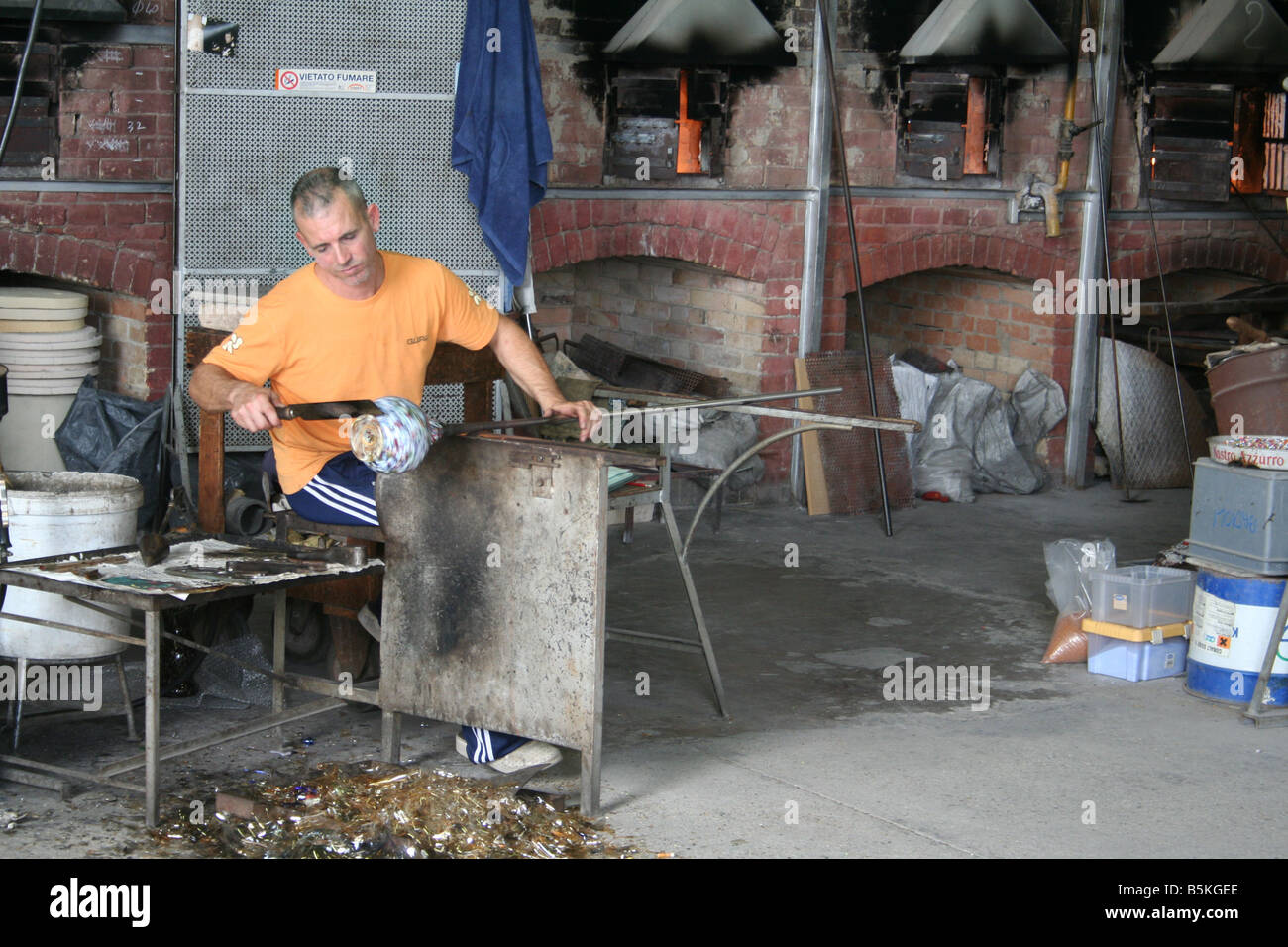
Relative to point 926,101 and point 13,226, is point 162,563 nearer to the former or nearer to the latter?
point 13,226

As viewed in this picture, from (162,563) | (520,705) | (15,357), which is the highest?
(15,357)

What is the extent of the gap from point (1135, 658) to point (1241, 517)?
2.06 ft

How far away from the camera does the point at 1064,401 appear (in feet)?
28.4

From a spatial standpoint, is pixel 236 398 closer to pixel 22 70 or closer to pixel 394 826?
pixel 394 826

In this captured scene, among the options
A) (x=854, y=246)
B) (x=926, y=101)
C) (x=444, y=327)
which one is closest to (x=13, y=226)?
(x=444, y=327)

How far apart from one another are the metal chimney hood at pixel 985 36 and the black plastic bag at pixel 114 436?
4163 millimetres

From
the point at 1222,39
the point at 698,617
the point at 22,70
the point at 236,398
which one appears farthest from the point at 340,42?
the point at 1222,39

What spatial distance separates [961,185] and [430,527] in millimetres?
4903

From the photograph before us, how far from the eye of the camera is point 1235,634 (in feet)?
16.5

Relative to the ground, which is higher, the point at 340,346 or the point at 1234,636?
the point at 340,346

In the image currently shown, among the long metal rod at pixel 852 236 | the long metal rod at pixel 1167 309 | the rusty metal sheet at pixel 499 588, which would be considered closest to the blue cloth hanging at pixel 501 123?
the long metal rod at pixel 852 236

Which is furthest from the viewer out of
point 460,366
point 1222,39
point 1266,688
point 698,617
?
point 1222,39

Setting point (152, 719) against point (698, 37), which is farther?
point (698, 37)

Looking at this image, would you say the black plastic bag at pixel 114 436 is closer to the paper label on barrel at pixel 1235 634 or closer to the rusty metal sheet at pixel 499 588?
the rusty metal sheet at pixel 499 588
